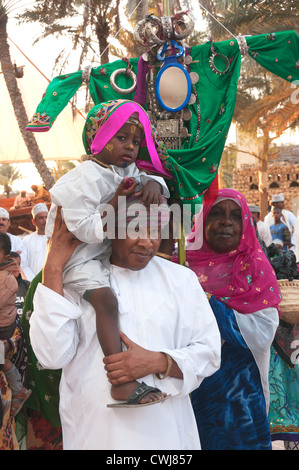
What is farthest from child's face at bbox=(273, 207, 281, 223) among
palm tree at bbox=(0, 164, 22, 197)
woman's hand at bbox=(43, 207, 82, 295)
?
palm tree at bbox=(0, 164, 22, 197)

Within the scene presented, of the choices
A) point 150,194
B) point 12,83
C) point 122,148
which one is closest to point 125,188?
point 150,194

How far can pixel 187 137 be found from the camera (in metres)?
3.71

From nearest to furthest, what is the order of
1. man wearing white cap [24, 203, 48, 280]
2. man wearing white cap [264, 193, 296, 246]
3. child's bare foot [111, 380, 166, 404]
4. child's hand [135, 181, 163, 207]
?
child's bare foot [111, 380, 166, 404] → child's hand [135, 181, 163, 207] → man wearing white cap [24, 203, 48, 280] → man wearing white cap [264, 193, 296, 246]

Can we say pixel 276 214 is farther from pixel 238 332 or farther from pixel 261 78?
pixel 261 78

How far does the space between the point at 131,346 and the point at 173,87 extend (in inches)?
75.2

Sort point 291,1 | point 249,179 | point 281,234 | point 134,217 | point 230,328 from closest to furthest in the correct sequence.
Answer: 1. point 134,217
2. point 230,328
3. point 281,234
4. point 291,1
5. point 249,179

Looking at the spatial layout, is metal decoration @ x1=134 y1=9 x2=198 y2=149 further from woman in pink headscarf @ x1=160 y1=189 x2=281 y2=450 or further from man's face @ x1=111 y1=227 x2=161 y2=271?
man's face @ x1=111 y1=227 x2=161 y2=271

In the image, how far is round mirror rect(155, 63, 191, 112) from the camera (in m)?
3.62

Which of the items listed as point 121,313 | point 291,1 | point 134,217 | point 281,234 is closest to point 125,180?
point 134,217

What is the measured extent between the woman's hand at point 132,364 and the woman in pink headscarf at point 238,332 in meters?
1.19

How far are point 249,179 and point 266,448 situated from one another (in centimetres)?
2941

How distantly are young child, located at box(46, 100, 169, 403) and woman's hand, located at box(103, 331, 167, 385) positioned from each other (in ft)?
0.13

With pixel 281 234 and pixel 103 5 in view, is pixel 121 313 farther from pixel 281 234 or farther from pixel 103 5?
pixel 103 5

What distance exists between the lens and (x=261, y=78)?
25.7 meters
